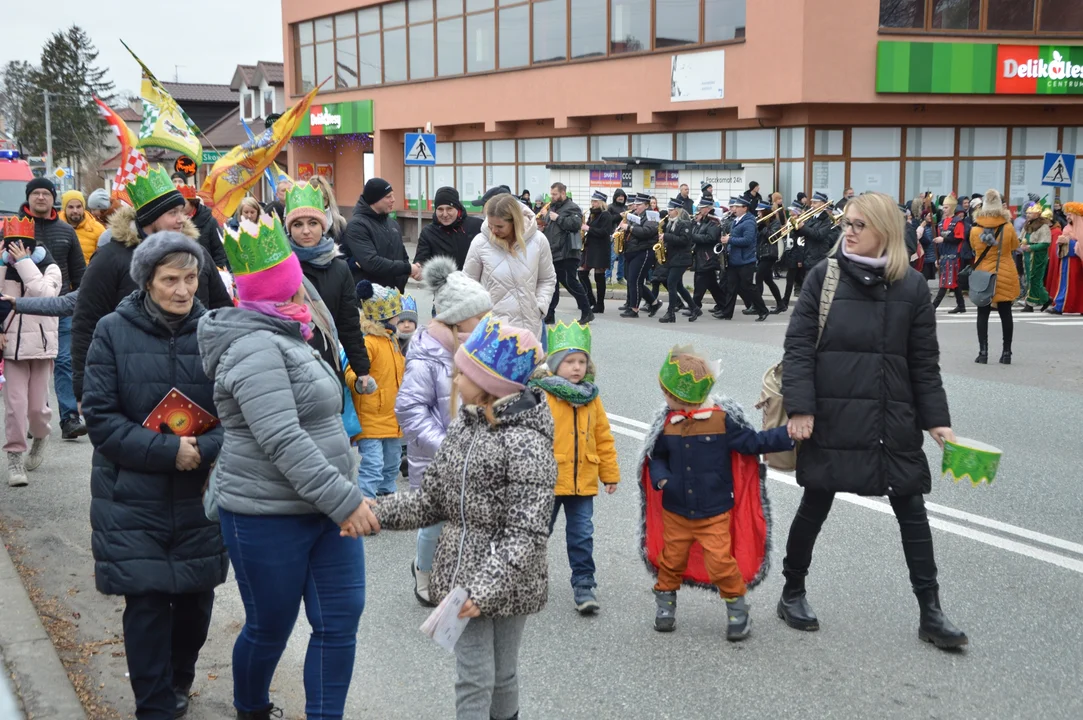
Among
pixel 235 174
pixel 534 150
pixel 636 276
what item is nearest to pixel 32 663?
pixel 235 174

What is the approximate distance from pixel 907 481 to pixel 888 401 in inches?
13.7

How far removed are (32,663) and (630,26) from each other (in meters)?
28.3

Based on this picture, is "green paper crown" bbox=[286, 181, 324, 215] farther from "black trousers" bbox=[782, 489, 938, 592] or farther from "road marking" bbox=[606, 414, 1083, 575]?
"road marking" bbox=[606, 414, 1083, 575]

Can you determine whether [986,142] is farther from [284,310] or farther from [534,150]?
[284,310]

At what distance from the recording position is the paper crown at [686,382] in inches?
195

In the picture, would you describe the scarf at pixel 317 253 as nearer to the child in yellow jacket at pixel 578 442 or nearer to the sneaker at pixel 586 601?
the child in yellow jacket at pixel 578 442

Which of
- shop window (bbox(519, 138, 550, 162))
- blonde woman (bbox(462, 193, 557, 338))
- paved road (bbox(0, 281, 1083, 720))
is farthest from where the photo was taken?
shop window (bbox(519, 138, 550, 162))

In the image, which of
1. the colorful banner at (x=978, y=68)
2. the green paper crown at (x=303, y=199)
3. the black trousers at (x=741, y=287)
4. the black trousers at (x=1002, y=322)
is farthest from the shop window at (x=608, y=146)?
the green paper crown at (x=303, y=199)

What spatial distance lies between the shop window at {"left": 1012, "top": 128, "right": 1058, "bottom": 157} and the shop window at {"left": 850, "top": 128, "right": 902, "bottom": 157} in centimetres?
296

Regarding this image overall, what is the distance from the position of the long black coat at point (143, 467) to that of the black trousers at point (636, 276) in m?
14.2

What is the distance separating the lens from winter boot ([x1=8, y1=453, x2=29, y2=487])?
786 centimetres

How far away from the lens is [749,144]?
28.3m

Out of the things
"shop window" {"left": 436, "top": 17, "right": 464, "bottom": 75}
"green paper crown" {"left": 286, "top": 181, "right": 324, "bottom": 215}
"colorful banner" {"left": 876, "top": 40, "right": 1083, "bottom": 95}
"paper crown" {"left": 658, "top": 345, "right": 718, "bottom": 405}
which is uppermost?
"shop window" {"left": 436, "top": 17, "right": 464, "bottom": 75}

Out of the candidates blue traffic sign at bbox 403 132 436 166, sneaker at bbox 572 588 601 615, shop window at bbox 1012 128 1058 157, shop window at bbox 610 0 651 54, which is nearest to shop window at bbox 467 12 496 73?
shop window at bbox 610 0 651 54
